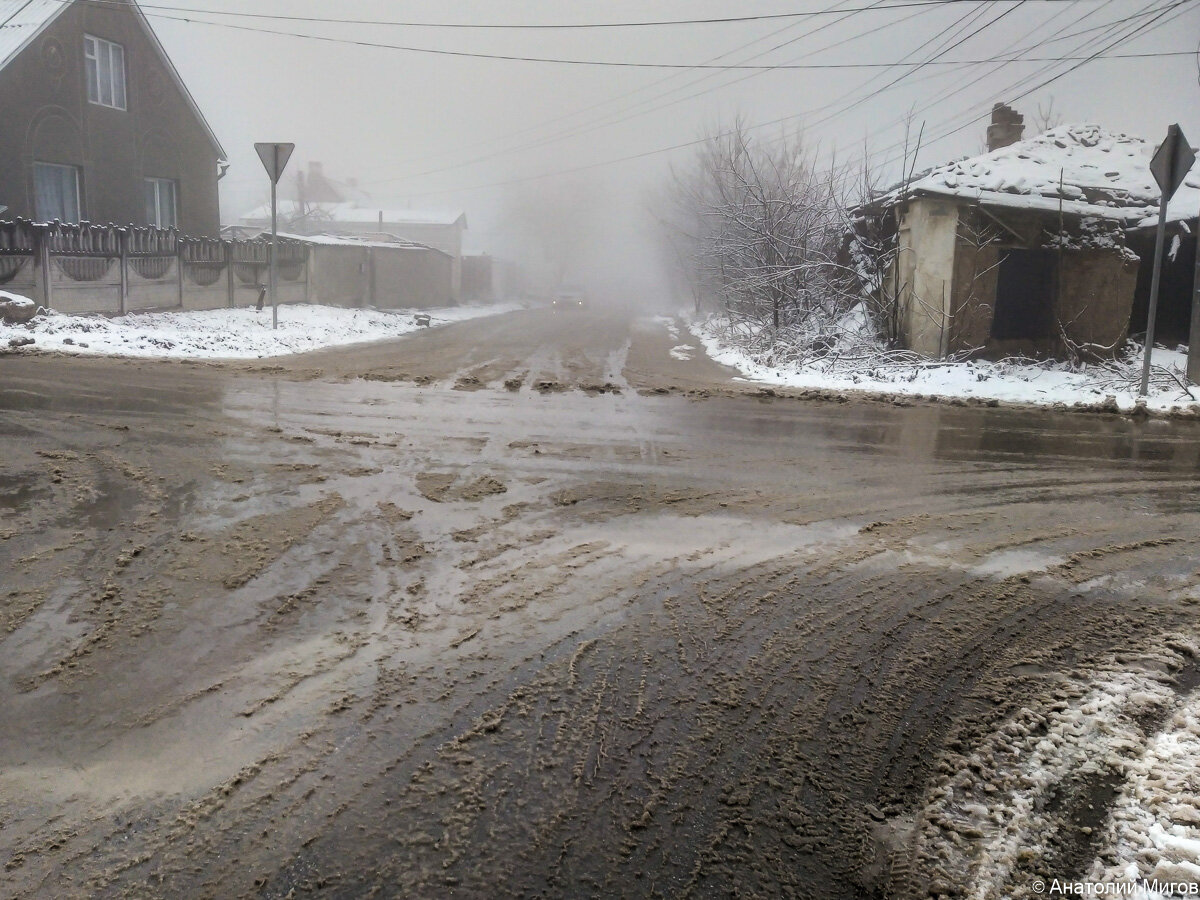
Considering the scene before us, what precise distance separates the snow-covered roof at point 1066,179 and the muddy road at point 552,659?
10.5 metres

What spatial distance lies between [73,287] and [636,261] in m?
99.5

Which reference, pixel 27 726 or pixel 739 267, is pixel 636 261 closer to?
pixel 739 267

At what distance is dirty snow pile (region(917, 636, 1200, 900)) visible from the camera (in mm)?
2625

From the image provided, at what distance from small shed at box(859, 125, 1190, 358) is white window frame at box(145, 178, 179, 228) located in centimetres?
2180

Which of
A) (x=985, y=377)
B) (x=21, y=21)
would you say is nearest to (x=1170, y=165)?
(x=985, y=377)

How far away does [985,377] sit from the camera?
15.1m

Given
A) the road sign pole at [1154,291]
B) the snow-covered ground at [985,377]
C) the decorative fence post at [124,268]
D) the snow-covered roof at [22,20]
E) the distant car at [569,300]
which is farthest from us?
the distant car at [569,300]

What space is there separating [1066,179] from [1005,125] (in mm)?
7670

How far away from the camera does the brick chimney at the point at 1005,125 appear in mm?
24397

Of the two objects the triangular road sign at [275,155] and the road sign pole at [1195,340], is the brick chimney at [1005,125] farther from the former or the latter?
the triangular road sign at [275,155]

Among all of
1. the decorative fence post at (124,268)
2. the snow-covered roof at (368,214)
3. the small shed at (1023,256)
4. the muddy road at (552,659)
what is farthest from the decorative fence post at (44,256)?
the snow-covered roof at (368,214)

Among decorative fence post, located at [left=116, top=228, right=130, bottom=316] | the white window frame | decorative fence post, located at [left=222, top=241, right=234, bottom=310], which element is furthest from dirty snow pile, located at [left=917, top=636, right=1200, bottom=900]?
the white window frame

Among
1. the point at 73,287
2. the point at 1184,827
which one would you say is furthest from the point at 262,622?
the point at 73,287

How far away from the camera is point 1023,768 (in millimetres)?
3172
